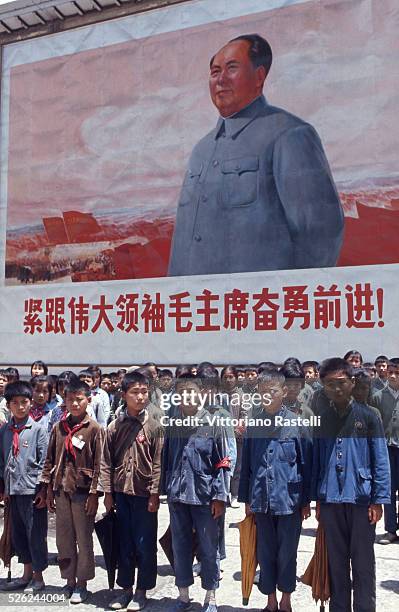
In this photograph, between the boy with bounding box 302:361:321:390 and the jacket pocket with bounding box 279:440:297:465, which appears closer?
the jacket pocket with bounding box 279:440:297:465

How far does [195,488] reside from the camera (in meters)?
3.38

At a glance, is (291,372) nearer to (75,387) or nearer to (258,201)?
(75,387)

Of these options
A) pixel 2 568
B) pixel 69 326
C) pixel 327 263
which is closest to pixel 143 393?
pixel 2 568

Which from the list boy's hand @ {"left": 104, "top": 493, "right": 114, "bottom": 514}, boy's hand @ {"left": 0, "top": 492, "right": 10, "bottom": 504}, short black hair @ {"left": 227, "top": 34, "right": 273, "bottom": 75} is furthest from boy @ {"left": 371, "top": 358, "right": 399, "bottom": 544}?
short black hair @ {"left": 227, "top": 34, "right": 273, "bottom": 75}

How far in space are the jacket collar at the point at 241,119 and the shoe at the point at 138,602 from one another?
24.1 feet

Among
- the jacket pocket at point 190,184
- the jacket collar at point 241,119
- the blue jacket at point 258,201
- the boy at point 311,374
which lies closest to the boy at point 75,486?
the boy at point 311,374

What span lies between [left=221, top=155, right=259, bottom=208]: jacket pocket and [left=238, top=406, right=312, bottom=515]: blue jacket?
620 cm

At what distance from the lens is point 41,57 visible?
437 inches

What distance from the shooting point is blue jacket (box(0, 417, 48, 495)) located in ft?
12.3

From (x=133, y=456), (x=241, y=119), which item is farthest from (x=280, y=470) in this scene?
(x=241, y=119)

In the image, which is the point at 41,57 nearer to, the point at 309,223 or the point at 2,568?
the point at 309,223

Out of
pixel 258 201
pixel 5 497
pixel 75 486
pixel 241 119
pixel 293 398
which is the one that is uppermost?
pixel 241 119

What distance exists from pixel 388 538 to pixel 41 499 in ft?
8.86

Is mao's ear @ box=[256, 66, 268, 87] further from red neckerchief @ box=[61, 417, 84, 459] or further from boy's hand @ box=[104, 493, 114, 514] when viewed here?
boy's hand @ box=[104, 493, 114, 514]
